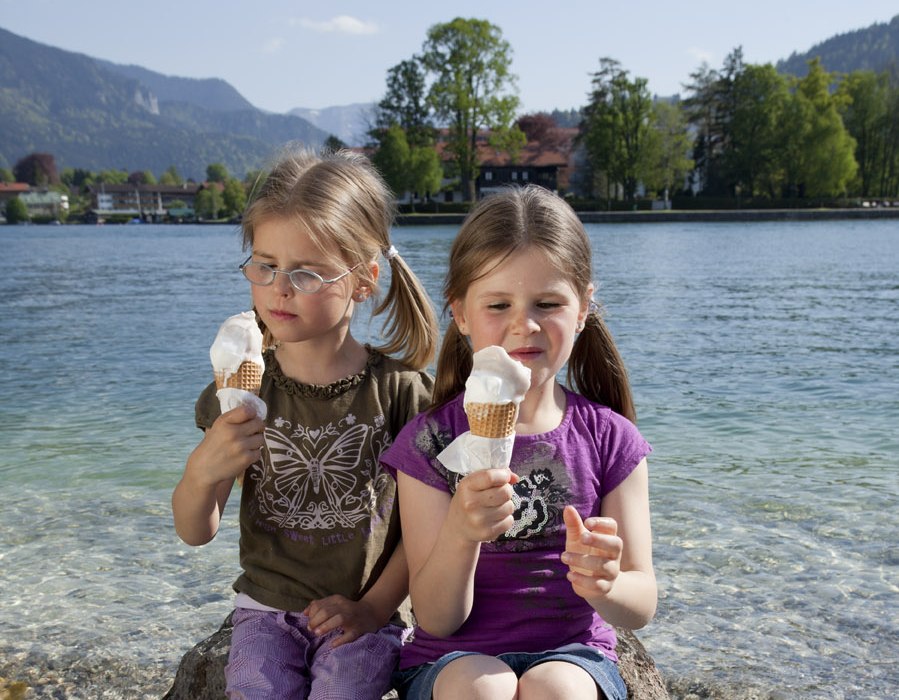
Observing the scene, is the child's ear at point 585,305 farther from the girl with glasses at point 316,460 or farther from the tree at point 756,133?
the tree at point 756,133

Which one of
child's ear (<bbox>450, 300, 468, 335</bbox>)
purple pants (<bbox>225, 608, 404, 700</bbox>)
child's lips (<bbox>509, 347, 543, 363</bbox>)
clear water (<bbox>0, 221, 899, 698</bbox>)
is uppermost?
child's ear (<bbox>450, 300, 468, 335</bbox>)

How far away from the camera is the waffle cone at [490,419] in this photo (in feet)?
6.41

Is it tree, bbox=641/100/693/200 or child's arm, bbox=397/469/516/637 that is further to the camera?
tree, bbox=641/100/693/200

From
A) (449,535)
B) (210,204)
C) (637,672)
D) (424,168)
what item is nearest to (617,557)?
(449,535)

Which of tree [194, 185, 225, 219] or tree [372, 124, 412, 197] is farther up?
tree [372, 124, 412, 197]

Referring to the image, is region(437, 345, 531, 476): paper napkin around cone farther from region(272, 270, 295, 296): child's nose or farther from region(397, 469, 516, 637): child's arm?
region(272, 270, 295, 296): child's nose

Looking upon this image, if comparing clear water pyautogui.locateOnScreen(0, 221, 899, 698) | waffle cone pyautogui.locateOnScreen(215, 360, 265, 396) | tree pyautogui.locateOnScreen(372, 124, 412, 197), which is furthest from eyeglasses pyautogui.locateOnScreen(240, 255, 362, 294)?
tree pyautogui.locateOnScreen(372, 124, 412, 197)

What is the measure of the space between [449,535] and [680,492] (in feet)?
15.8

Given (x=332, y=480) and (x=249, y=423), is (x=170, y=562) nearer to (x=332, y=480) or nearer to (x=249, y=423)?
(x=332, y=480)

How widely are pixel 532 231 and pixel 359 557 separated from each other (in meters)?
1.10

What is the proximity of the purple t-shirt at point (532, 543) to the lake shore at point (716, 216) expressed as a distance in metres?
54.4

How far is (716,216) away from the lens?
2313 inches

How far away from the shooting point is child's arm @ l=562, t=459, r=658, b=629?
1914 mm

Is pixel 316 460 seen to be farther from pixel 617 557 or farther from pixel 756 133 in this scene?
pixel 756 133
